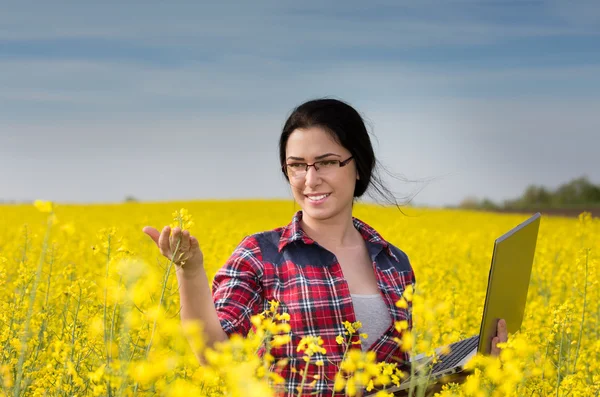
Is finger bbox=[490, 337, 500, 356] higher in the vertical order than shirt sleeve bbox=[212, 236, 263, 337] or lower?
lower

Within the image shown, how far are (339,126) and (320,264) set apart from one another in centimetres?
52

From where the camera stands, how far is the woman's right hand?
75.4 inches

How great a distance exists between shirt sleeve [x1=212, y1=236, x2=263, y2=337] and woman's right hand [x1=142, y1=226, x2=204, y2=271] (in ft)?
1.16

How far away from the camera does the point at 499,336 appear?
7.66 ft

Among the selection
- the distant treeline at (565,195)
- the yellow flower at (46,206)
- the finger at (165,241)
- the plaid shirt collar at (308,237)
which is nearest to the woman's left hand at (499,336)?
the plaid shirt collar at (308,237)

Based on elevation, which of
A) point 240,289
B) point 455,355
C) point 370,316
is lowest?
point 455,355

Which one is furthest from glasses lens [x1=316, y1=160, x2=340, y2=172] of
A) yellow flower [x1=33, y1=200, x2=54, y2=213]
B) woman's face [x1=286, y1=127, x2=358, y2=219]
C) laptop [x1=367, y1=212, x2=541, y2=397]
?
yellow flower [x1=33, y1=200, x2=54, y2=213]

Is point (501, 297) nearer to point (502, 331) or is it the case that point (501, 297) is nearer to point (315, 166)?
point (502, 331)

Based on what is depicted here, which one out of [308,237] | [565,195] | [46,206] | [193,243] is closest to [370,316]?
[308,237]

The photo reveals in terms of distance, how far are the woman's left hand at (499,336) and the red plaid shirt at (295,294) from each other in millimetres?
375

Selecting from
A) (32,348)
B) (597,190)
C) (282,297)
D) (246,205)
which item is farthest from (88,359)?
(597,190)

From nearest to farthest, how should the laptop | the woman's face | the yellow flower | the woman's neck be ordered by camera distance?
the yellow flower → the laptop → the woman's face → the woman's neck

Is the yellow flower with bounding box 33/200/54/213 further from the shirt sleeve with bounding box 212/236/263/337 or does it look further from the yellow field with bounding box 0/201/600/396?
the shirt sleeve with bounding box 212/236/263/337

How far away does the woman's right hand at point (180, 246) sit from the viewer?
6.29 ft
